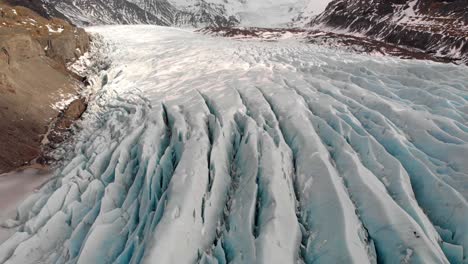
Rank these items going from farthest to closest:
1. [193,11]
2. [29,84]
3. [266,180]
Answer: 1. [193,11]
2. [29,84]
3. [266,180]

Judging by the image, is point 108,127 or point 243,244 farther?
point 108,127

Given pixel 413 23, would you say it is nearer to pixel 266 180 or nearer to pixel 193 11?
pixel 266 180

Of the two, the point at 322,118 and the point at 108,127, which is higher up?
the point at 322,118

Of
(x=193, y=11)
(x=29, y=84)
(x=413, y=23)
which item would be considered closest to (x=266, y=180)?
(x=29, y=84)

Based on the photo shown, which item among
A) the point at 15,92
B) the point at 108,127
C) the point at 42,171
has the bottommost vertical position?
the point at 42,171

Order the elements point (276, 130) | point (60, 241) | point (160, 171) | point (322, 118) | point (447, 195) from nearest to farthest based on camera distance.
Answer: point (447, 195) < point (60, 241) < point (160, 171) < point (276, 130) < point (322, 118)

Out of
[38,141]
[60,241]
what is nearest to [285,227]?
[60,241]

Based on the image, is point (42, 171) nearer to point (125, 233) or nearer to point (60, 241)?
point (60, 241)
